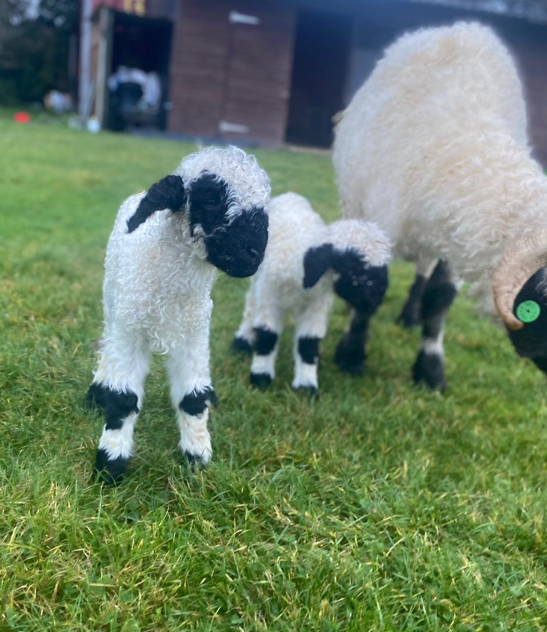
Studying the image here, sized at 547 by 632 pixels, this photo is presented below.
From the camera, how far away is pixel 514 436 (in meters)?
3.64

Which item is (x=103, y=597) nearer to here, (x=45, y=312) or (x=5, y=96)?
(x=45, y=312)

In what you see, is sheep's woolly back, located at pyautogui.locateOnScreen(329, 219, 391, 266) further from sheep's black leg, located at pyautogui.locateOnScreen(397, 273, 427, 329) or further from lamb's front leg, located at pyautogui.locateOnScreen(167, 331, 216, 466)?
sheep's black leg, located at pyautogui.locateOnScreen(397, 273, 427, 329)

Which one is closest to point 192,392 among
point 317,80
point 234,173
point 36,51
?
point 234,173

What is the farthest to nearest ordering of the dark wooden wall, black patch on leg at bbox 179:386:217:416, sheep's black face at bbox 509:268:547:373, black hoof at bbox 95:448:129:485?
the dark wooden wall
sheep's black face at bbox 509:268:547:373
black patch on leg at bbox 179:386:217:416
black hoof at bbox 95:448:129:485

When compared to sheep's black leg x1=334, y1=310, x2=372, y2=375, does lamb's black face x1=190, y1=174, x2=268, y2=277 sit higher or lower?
higher

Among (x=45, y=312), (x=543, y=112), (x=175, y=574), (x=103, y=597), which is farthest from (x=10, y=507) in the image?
(x=543, y=112)

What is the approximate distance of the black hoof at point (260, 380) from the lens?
144 inches

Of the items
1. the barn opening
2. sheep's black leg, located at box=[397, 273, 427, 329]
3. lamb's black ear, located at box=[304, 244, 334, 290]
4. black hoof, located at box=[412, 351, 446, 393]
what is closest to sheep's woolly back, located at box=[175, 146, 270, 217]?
lamb's black ear, located at box=[304, 244, 334, 290]

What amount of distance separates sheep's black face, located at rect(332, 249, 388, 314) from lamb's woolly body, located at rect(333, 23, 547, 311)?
0.50 m

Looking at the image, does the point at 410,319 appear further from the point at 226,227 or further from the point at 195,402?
the point at 226,227

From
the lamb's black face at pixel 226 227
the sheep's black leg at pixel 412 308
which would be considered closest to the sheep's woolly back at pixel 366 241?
the lamb's black face at pixel 226 227

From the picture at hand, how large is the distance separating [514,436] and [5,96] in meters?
28.6

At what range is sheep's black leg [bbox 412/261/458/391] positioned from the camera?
4266mm

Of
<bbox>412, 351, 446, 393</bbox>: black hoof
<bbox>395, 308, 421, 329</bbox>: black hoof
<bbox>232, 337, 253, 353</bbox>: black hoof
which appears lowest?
<bbox>395, 308, 421, 329</bbox>: black hoof
